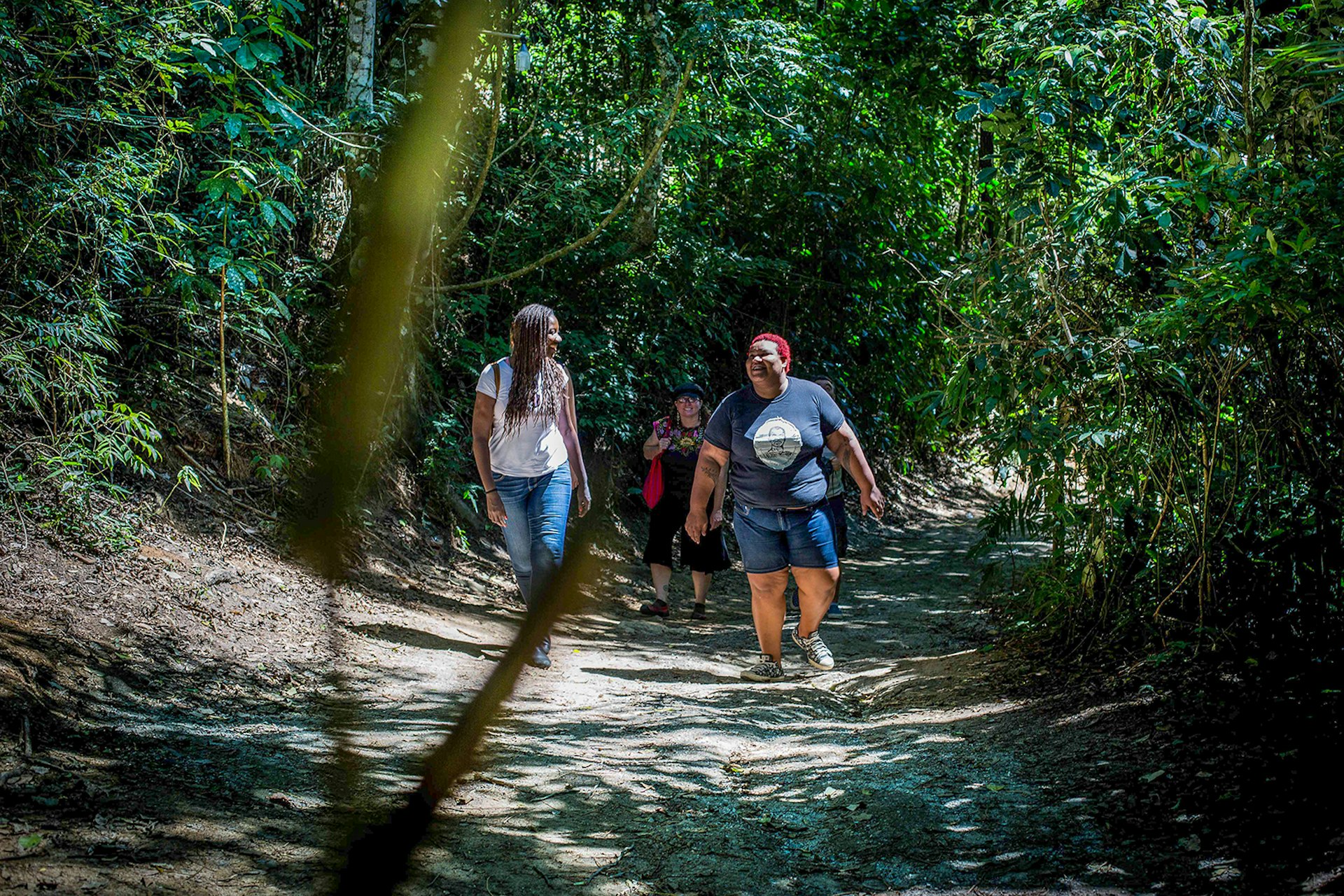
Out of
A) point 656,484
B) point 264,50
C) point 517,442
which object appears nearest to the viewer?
point 264,50

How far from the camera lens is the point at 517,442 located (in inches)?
237

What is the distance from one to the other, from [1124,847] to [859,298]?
11.8 m

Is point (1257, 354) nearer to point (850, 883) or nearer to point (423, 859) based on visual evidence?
point (850, 883)

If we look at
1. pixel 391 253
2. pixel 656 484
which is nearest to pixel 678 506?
pixel 656 484

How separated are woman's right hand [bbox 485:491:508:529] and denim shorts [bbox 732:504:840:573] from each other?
1382mm

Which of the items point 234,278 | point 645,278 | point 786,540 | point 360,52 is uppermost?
point 360,52

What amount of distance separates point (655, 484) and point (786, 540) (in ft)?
8.60

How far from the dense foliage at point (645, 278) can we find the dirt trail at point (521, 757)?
108 cm

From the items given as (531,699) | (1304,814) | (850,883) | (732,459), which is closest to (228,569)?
(531,699)

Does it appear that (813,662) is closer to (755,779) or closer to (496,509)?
(496,509)

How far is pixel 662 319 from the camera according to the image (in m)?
11.7

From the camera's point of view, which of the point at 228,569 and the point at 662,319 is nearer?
the point at 228,569

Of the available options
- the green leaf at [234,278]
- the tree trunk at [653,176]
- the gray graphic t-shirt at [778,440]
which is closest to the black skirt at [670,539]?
the gray graphic t-shirt at [778,440]

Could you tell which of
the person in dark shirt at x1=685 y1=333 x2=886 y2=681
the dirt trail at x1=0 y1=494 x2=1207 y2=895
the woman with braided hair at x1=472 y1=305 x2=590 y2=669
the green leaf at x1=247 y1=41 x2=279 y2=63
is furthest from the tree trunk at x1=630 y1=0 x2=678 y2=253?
the green leaf at x1=247 y1=41 x2=279 y2=63
